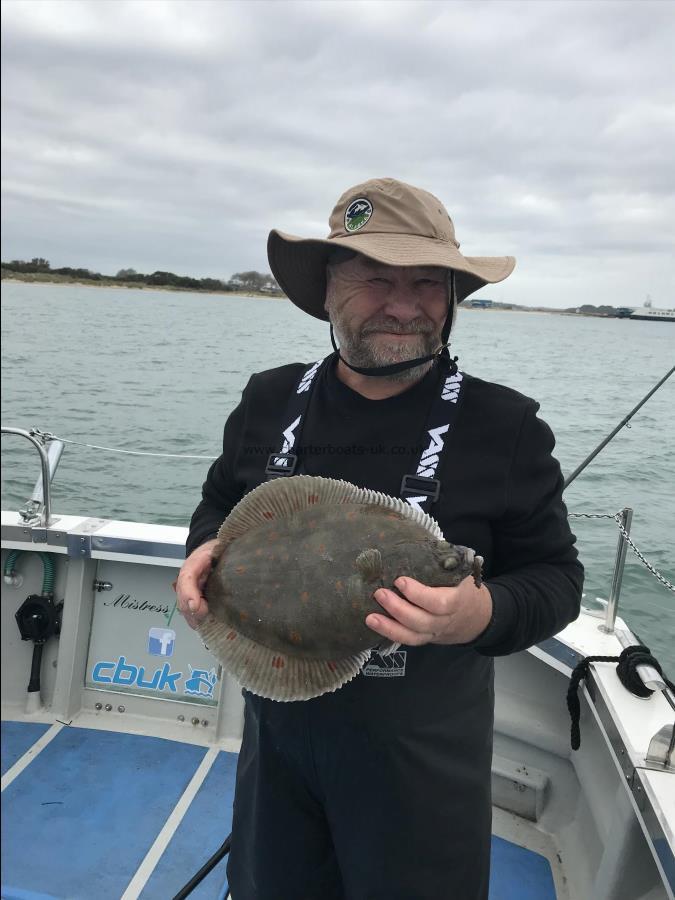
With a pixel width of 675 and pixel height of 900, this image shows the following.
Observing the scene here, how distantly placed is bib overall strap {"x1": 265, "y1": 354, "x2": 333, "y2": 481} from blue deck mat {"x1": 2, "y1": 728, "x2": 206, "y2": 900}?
7.15 feet

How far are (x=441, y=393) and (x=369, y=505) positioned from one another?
0.49m

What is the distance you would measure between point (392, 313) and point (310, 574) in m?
0.84

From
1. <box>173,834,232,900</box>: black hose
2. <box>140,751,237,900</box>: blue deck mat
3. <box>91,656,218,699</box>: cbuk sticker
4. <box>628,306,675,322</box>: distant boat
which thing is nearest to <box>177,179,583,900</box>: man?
<box>173,834,232,900</box>: black hose

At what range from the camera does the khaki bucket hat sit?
1.88 m

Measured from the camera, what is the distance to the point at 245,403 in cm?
227

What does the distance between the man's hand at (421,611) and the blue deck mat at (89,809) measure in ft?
7.80


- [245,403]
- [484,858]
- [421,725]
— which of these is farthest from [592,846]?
[245,403]

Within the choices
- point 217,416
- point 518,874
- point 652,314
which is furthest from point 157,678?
point 217,416

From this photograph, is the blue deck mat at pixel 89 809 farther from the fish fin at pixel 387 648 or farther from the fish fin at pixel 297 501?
the fish fin at pixel 387 648

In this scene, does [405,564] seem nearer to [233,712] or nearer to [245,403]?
[245,403]

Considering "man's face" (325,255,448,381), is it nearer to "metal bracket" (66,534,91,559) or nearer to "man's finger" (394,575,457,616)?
"man's finger" (394,575,457,616)

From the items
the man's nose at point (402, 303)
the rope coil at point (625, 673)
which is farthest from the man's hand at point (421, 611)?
the rope coil at point (625, 673)

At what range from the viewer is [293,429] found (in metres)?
2.10

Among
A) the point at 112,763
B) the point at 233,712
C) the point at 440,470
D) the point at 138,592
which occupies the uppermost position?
the point at 440,470
